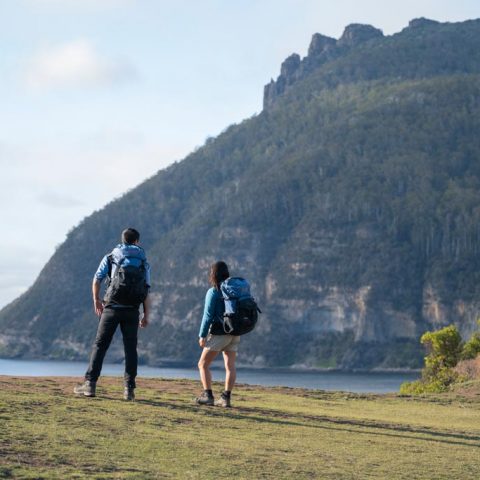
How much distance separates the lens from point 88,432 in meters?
11.6

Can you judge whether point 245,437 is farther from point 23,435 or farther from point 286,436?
point 23,435

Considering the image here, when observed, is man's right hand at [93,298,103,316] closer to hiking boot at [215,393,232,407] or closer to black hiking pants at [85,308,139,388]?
black hiking pants at [85,308,139,388]

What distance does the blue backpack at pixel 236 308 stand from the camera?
576 inches

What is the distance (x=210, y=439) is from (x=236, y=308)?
9.35ft

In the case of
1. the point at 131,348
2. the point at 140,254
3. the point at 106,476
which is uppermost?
the point at 140,254

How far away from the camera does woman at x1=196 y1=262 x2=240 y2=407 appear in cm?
1481

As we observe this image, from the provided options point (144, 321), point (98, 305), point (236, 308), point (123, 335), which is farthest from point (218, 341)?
point (98, 305)

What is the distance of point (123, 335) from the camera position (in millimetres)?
14562

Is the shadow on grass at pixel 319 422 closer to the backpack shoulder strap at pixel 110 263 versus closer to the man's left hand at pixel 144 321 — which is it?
the man's left hand at pixel 144 321

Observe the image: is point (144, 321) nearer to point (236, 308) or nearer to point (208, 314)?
point (208, 314)

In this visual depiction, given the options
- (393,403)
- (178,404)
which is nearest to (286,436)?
(178,404)

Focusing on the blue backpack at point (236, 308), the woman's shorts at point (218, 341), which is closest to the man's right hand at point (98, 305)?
the woman's shorts at point (218, 341)

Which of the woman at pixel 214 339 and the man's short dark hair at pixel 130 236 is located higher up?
the man's short dark hair at pixel 130 236

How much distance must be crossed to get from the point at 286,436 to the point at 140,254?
3.12 m
